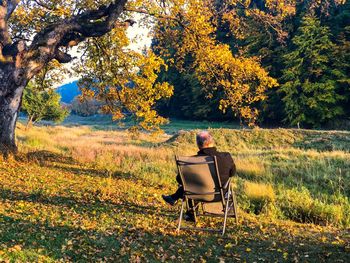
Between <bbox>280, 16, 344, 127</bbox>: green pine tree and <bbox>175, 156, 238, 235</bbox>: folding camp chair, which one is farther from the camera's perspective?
<bbox>280, 16, 344, 127</bbox>: green pine tree

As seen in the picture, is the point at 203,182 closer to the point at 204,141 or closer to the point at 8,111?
the point at 204,141

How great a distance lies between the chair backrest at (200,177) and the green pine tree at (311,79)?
44136 millimetres

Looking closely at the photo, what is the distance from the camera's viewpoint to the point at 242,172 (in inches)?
623

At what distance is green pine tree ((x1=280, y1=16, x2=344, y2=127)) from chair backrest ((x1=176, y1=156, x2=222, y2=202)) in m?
44.1

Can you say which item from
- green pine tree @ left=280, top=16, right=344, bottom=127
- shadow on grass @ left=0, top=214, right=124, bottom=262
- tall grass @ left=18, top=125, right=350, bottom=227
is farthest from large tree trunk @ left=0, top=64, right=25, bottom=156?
green pine tree @ left=280, top=16, right=344, bottom=127

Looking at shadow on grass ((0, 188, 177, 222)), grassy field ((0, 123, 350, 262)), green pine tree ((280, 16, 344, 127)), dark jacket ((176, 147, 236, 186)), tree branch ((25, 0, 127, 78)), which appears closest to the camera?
grassy field ((0, 123, 350, 262))

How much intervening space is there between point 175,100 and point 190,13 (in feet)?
225

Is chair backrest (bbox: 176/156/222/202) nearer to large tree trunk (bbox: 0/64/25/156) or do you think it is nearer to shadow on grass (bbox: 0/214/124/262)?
shadow on grass (bbox: 0/214/124/262)

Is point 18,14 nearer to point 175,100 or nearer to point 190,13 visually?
point 190,13

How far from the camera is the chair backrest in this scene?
5.65 meters

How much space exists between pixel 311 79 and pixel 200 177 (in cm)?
4842

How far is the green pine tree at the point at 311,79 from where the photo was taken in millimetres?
47094

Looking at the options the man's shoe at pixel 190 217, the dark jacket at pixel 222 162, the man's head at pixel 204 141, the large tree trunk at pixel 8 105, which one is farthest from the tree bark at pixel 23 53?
the man's shoe at pixel 190 217

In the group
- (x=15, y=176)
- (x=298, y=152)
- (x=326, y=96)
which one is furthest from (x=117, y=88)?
(x=326, y=96)
